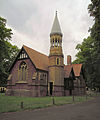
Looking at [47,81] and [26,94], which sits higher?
[47,81]

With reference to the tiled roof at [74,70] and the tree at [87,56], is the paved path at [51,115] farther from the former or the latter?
the tree at [87,56]

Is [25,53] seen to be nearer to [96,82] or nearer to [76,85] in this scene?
[76,85]

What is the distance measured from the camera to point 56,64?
31.2 metres

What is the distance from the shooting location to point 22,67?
3016cm

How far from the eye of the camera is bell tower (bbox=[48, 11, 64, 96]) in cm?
3008

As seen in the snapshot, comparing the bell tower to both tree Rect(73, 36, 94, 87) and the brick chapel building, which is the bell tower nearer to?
the brick chapel building

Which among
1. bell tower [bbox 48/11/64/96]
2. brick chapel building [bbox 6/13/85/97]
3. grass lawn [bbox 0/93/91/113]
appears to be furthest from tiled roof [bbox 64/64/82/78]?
grass lawn [bbox 0/93/91/113]

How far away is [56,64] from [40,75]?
508 centimetres

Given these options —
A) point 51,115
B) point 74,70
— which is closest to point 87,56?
point 74,70

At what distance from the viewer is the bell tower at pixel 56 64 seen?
3008cm

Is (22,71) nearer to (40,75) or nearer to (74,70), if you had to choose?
(40,75)

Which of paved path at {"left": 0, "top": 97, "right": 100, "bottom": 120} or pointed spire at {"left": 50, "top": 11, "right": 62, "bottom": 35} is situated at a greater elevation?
pointed spire at {"left": 50, "top": 11, "right": 62, "bottom": 35}

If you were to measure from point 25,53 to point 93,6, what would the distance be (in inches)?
698

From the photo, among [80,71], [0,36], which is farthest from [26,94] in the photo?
[80,71]
